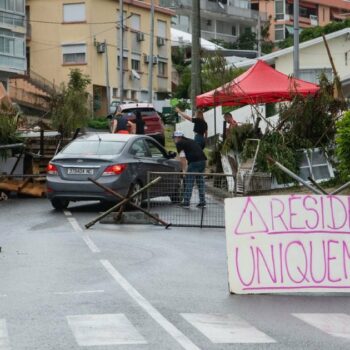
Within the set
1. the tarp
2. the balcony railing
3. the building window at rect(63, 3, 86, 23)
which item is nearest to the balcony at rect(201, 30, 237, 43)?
the building window at rect(63, 3, 86, 23)

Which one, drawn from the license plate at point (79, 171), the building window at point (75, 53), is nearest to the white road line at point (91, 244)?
the license plate at point (79, 171)

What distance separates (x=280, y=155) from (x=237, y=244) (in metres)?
11.3

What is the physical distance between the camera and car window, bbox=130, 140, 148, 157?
2131 cm

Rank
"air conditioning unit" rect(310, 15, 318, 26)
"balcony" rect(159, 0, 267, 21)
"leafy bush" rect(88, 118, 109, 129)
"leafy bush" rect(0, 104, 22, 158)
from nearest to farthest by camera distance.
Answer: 1. "leafy bush" rect(0, 104, 22, 158)
2. "leafy bush" rect(88, 118, 109, 129)
3. "balcony" rect(159, 0, 267, 21)
4. "air conditioning unit" rect(310, 15, 318, 26)

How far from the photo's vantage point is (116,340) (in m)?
8.73

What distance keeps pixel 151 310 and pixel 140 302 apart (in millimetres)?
→ 515

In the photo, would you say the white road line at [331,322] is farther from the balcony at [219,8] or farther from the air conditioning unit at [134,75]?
the balcony at [219,8]

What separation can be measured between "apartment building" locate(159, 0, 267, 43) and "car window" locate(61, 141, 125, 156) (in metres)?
76.6

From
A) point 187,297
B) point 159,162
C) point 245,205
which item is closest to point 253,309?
point 187,297

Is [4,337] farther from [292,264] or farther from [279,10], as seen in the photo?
[279,10]

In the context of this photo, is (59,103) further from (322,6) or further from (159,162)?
(322,6)

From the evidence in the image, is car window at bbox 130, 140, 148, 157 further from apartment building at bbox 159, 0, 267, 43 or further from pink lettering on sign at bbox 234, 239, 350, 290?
apartment building at bbox 159, 0, 267, 43

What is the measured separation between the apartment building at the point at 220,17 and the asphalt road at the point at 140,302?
3262 inches

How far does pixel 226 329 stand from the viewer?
30.7 ft
